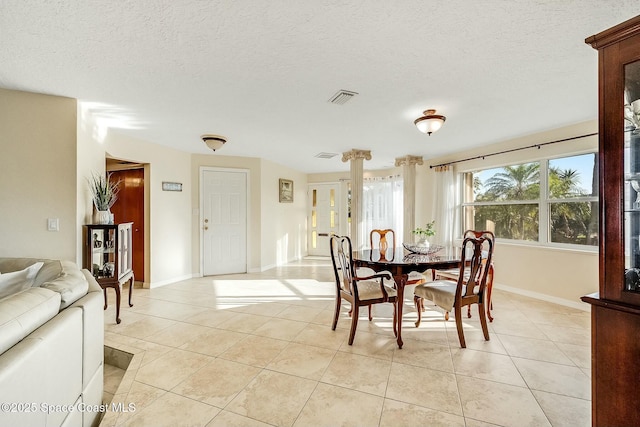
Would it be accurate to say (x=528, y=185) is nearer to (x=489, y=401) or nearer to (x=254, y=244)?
(x=489, y=401)

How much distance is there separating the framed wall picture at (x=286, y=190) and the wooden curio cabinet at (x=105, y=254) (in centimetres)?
348

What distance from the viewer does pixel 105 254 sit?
310 centimetres

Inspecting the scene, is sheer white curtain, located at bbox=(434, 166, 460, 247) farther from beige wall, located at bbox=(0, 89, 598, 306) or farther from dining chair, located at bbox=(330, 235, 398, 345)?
dining chair, located at bbox=(330, 235, 398, 345)

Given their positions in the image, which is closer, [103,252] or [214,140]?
[103,252]

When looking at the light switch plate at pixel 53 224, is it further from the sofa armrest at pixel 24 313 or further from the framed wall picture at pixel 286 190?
the framed wall picture at pixel 286 190

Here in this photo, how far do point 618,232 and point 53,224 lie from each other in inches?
159

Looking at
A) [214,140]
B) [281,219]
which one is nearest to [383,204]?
[281,219]

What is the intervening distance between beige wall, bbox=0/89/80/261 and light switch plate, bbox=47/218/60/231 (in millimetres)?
28

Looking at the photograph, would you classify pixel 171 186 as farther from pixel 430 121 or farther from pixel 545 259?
pixel 545 259

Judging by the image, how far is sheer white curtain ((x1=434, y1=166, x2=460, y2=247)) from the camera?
4.93 m

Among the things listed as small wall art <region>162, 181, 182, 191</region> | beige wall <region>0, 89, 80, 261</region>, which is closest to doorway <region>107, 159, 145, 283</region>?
small wall art <region>162, 181, 182, 191</region>

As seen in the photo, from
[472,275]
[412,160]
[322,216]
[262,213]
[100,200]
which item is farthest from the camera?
[322,216]

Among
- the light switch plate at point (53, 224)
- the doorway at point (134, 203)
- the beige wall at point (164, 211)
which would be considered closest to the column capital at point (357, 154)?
the beige wall at point (164, 211)

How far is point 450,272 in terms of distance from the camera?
345 cm
